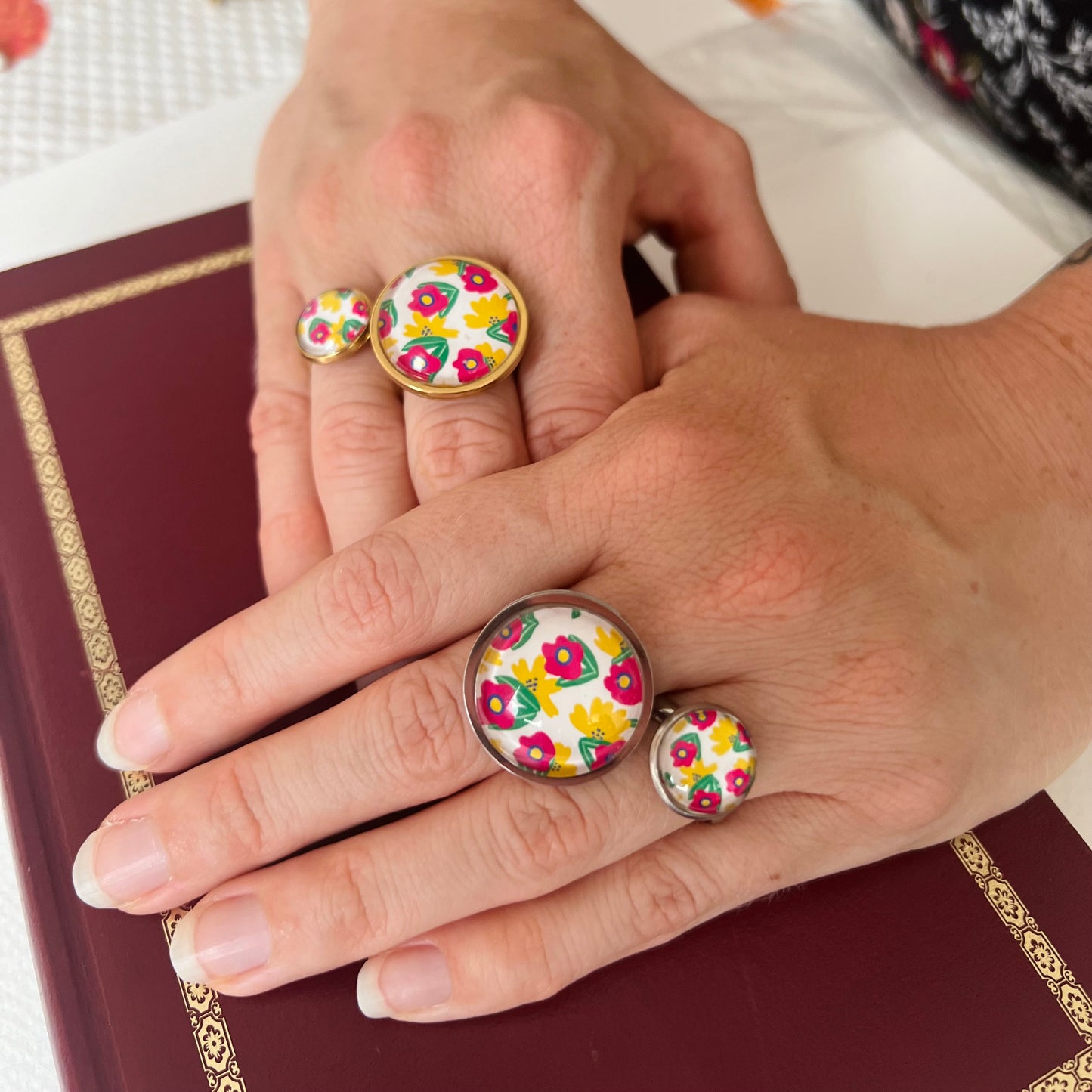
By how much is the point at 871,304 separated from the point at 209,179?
109 cm

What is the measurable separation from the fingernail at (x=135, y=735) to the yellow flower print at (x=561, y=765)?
15.1 inches

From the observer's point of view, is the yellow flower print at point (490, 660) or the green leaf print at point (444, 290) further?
the green leaf print at point (444, 290)

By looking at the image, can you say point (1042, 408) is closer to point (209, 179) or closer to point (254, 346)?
point (254, 346)

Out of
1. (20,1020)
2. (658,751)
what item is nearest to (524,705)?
(658,751)

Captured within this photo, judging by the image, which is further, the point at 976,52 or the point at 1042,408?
the point at 976,52

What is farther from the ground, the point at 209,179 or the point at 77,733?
the point at 209,179

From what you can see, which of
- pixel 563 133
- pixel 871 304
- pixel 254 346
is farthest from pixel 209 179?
pixel 871 304

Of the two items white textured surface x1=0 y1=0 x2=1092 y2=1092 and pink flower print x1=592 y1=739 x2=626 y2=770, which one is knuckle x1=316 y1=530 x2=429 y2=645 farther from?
white textured surface x1=0 y1=0 x2=1092 y2=1092

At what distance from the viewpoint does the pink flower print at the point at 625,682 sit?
30.8 inches

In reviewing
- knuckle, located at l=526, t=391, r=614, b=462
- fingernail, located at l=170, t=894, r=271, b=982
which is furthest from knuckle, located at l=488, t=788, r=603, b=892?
knuckle, located at l=526, t=391, r=614, b=462

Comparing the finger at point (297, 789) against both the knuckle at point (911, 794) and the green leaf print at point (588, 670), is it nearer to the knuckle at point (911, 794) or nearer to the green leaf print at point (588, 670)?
the green leaf print at point (588, 670)

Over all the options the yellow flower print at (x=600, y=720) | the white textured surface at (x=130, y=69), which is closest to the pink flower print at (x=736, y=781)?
the yellow flower print at (x=600, y=720)

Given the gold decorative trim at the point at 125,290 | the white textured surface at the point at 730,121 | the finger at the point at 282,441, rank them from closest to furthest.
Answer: the finger at the point at 282,441, the gold decorative trim at the point at 125,290, the white textured surface at the point at 730,121

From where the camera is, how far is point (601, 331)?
3.07ft
